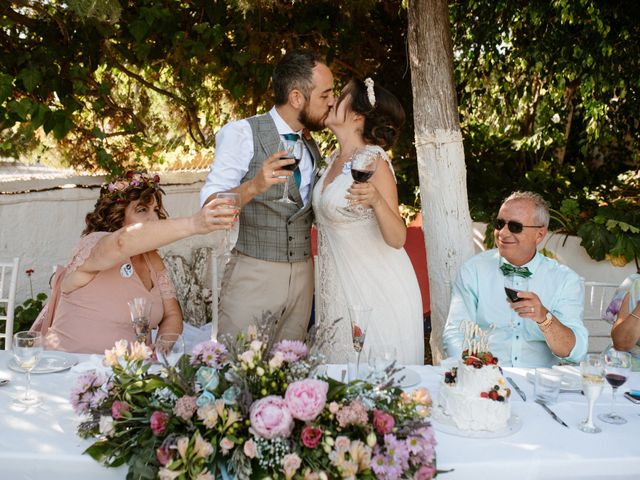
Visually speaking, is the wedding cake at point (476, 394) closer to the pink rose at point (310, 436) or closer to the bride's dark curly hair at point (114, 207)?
the pink rose at point (310, 436)

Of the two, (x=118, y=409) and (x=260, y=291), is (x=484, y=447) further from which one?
(x=260, y=291)

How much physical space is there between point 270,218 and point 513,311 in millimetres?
1124

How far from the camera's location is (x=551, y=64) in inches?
216

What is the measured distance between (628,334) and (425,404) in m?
1.58

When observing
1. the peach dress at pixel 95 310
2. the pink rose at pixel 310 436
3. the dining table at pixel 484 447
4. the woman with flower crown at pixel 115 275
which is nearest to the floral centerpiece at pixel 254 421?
the pink rose at pixel 310 436

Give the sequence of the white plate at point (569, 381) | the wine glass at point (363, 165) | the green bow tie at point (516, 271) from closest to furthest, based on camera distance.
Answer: the white plate at point (569, 381) → the wine glass at point (363, 165) → the green bow tie at point (516, 271)

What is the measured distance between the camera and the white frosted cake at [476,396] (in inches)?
69.3

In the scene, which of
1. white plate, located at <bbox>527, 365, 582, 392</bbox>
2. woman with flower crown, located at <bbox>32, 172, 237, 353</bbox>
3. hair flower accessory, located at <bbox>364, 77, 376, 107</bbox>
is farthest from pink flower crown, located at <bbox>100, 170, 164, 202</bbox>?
white plate, located at <bbox>527, 365, 582, 392</bbox>

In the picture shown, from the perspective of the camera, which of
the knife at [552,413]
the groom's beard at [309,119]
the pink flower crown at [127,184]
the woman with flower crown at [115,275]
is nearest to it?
the knife at [552,413]

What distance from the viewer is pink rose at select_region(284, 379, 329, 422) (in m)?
1.41

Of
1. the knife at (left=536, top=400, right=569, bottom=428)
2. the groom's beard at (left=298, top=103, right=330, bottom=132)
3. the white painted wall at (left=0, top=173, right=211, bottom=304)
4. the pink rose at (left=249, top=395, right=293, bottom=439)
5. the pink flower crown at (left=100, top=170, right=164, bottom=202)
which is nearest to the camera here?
the pink rose at (left=249, top=395, right=293, bottom=439)

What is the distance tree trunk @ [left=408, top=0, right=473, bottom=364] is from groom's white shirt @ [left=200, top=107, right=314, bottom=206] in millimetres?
1125

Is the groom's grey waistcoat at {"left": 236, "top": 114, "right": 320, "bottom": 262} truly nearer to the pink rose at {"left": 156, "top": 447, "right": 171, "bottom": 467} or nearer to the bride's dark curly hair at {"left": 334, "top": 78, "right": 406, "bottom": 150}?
the bride's dark curly hair at {"left": 334, "top": 78, "right": 406, "bottom": 150}

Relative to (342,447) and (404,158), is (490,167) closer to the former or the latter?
(404,158)
